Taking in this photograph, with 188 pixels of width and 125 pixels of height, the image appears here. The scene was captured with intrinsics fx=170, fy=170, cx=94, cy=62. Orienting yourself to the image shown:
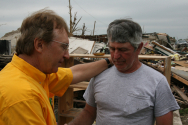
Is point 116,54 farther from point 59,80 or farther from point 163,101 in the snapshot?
point 59,80

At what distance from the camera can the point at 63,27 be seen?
1.50 metres

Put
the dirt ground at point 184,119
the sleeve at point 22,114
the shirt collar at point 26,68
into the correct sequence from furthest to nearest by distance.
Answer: the dirt ground at point 184,119 < the shirt collar at point 26,68 < the sleeve at point 22,114

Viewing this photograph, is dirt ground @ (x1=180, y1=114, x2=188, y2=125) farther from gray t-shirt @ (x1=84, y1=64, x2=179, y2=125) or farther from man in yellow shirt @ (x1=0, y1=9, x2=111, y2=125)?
man in yellow shirt @ (x1=0, y1=9, x2=111, y2=125)

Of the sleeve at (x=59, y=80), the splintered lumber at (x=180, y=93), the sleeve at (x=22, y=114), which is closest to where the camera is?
the sleeve at (x=22, y=114)

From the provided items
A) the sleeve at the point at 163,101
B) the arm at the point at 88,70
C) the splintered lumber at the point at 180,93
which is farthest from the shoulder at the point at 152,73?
the splintered lumber at the point at 180,93

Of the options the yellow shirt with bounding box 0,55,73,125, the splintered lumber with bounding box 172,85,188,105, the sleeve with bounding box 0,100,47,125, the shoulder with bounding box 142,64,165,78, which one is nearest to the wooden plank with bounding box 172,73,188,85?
the splintered lumber with bounding box 172,85,188,105

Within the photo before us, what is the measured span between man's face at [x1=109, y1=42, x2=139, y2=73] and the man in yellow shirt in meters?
0.49

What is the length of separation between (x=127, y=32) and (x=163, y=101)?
2.35ft

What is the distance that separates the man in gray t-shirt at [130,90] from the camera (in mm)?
1558

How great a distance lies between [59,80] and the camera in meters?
1.97

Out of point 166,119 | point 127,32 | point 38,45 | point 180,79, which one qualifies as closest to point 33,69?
point 38,45

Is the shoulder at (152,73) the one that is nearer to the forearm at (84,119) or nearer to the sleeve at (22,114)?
the forearm at (84,119)

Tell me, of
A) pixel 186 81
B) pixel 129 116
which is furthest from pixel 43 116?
pixel 186 81

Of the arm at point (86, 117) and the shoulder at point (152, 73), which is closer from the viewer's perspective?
the shoulder at point (152, 73)
